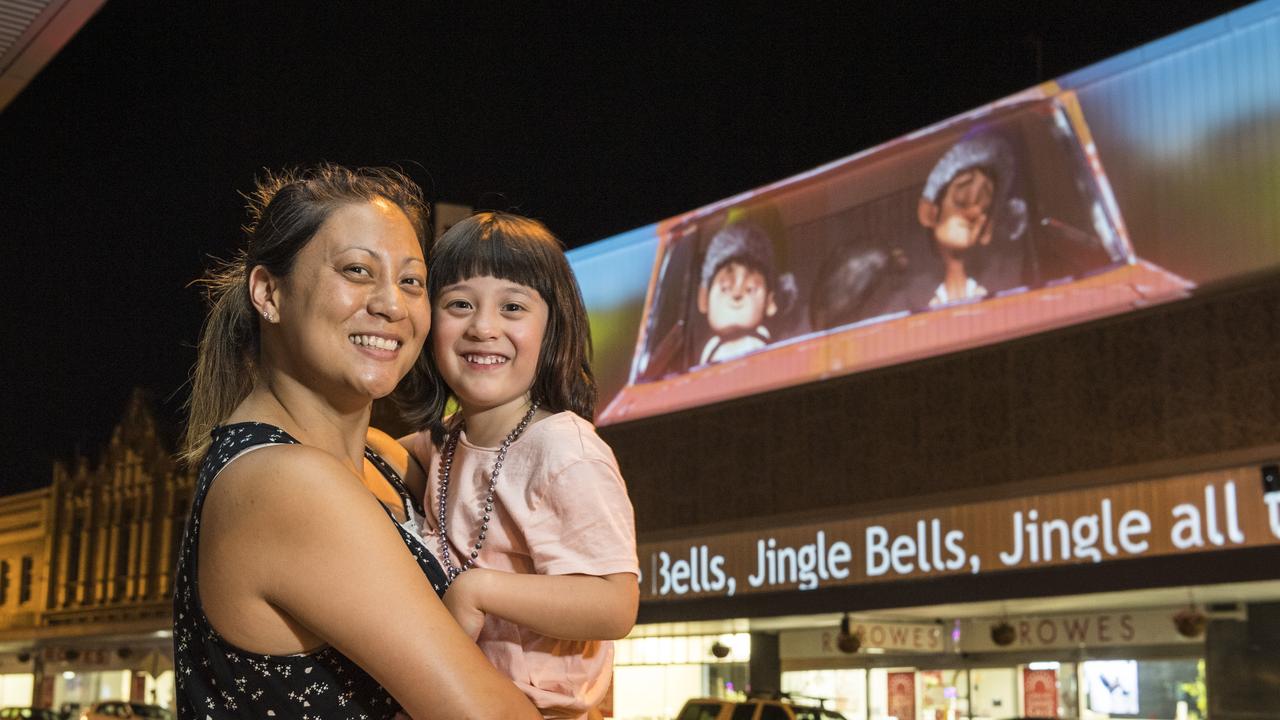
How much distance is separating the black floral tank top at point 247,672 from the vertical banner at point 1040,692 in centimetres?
2075

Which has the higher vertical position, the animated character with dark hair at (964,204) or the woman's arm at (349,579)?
the animated character with dark hair at (964,204)

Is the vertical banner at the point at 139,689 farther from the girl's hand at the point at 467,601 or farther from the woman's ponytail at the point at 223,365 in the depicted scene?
the girl's hand at the point at 467,601

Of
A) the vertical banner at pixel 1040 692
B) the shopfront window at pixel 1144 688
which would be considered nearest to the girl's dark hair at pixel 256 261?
the shopfront window at pixel 1144 688

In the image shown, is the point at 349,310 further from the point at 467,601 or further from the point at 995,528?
the point at 995,528

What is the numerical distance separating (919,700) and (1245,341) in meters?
8.61

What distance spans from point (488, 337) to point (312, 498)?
85cm

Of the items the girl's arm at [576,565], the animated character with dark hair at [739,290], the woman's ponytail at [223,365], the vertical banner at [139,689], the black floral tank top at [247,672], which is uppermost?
the animated character with dark hair at [739,290]

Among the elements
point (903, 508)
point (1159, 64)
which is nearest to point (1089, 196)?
point (1159, 64)

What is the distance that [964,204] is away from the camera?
2086 cm

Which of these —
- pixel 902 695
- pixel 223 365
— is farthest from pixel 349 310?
pixel 902 695

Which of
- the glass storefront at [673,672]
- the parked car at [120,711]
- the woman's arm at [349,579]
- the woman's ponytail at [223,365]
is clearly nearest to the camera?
the woman's arm at [349,579]

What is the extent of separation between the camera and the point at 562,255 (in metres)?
2.73

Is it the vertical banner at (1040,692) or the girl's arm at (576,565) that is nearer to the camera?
the girl's arm at (576,565)

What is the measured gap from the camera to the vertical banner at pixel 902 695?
23.5 m
